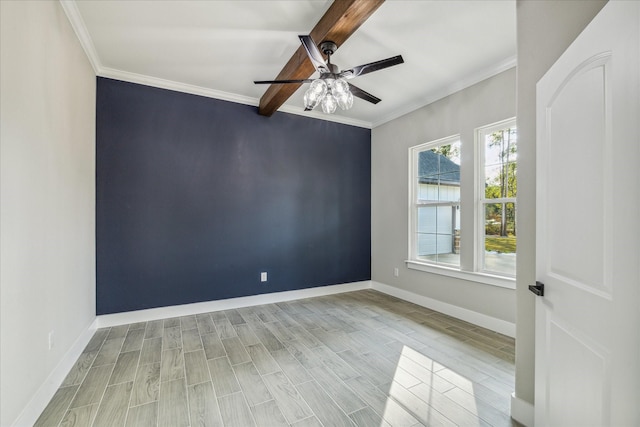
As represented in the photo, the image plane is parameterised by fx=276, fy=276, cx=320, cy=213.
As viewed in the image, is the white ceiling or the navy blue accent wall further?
the navy blue accent wall

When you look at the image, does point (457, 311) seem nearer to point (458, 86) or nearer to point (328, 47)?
point (458, 86)

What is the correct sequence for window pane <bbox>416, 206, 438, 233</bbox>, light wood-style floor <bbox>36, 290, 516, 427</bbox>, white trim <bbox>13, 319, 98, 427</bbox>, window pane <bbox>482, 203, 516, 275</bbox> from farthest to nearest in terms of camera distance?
window pane <bbox>416, 206, 438, 233</bbox> < window pane <bbox>482, 203, 516, 275</bbox> < light wood-style floor <bbox>36, 290, 516, 427</bbox> < white trim <bbox>13, 319, 98, 427</bbox>

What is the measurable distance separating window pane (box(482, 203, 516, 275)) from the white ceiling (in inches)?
57.2

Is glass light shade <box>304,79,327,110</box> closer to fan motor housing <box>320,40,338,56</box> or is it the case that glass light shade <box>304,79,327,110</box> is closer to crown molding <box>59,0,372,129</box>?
fan motor housing <box>320,40,338,56</box>

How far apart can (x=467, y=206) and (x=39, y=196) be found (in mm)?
3791

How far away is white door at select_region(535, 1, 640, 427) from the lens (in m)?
0.81

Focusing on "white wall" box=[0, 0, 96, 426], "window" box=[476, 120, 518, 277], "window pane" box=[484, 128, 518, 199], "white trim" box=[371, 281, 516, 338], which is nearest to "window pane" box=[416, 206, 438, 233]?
"window" box=[476, 120, 518, 277]

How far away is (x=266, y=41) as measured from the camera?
8.18ft

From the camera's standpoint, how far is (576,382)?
3.59 feet

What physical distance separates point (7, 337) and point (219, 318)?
2043 millimetres

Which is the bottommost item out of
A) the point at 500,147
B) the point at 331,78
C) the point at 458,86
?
the point at 500,147

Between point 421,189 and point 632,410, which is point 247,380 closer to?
point 632,410

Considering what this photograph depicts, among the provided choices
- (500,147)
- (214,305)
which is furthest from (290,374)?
(500,147)

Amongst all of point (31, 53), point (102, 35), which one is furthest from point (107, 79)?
point (31, 53)
